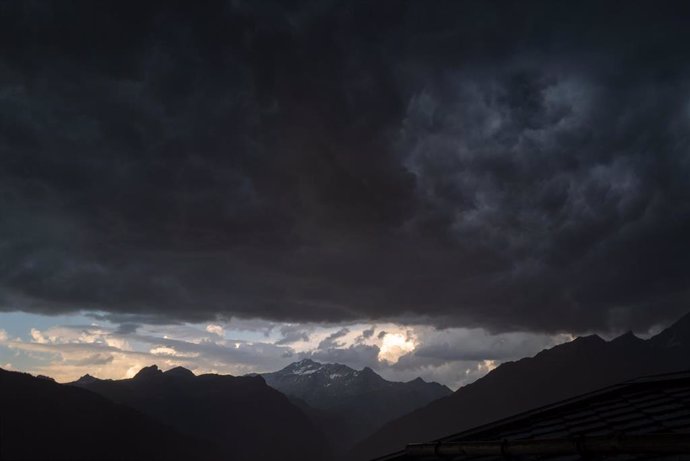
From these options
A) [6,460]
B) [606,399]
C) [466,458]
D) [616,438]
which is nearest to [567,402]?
[606,399]

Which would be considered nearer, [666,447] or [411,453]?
[666,447]

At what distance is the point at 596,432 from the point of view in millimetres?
A: 20500

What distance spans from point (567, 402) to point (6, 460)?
799ft

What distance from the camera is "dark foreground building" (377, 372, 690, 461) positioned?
13.6m

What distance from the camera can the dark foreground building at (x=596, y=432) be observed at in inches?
537

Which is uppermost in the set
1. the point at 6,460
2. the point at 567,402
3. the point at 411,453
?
the point at 567,402

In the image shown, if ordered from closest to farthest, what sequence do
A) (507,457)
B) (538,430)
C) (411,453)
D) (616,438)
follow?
1. (616,438)
2. (507,457)
3. (411,453)
4. (538,430)

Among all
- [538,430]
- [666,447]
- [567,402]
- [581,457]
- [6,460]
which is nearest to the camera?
[666,447]

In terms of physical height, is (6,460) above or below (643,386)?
below

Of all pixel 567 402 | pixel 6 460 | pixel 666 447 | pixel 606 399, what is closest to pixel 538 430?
pixel 567 402

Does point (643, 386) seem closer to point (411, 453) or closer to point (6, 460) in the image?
point (411, 453)

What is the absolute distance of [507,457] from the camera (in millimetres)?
16797

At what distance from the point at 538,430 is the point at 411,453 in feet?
22.7

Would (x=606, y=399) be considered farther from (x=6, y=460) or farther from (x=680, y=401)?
(x=6, y=460)
